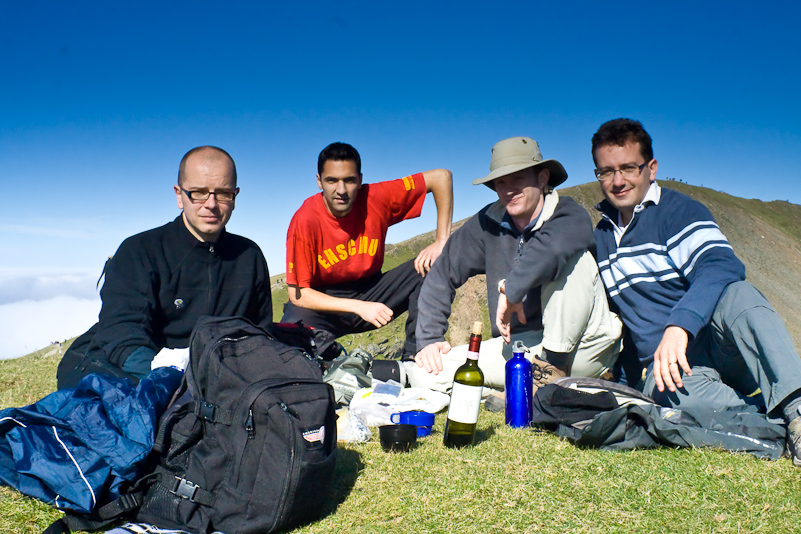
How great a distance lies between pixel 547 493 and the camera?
2898 millimetres

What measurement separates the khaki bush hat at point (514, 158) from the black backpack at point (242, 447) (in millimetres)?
2572

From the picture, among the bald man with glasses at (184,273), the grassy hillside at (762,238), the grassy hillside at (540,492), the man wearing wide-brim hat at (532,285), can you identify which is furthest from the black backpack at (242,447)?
the grassy hillside at (762,238)

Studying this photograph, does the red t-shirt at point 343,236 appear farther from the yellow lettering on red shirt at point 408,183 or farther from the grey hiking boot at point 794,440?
the grey hiking boot at point 794,440

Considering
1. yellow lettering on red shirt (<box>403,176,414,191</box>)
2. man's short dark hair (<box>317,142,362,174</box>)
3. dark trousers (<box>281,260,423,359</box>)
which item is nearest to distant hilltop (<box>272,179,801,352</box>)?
dark trousers (<box>281,260,423,359</box>)

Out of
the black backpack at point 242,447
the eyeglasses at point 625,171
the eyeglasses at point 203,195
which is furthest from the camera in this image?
the eyeglasses at point 203,195

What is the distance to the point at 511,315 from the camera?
4961 millimetres

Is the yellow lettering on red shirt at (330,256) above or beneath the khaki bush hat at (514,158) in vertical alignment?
beneath

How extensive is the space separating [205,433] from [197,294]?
220 centimetres

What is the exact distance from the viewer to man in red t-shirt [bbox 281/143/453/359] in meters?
6.54

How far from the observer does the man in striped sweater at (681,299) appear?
3.51 meters

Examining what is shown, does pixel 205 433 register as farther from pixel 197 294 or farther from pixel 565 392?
pixel 565 392

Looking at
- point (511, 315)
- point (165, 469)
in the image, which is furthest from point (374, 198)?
point (165, 469)

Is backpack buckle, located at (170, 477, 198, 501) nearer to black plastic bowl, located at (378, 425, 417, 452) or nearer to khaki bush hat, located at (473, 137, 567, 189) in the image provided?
black plastic bowl, located at (378, 425, 417, 452)

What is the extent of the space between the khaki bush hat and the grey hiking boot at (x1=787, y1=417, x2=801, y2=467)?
2.58m
